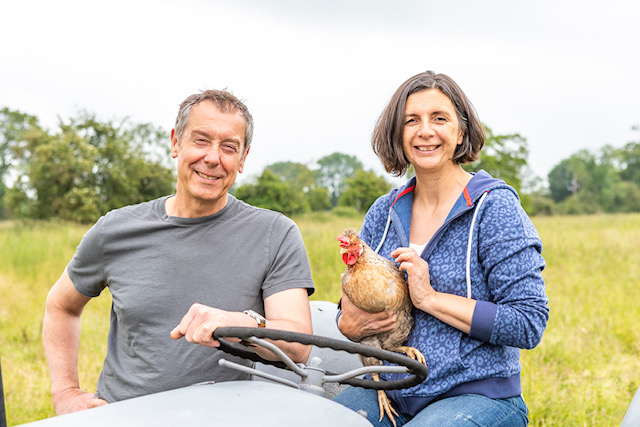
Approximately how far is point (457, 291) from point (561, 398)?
7.03ft

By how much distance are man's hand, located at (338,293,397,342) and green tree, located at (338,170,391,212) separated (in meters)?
11.4

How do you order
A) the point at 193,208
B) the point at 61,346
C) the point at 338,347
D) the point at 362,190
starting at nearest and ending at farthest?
the point at 338,347
the point at 193,208
the point at 61,346
the point at 362,190

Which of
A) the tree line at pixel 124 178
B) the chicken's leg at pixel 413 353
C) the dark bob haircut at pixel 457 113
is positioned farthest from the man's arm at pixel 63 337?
the tree line at pixel 124 178

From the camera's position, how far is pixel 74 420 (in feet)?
3.48

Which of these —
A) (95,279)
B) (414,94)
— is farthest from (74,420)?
(414,94)

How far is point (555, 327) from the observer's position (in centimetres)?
498

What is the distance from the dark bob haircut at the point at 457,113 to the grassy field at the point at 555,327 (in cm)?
187

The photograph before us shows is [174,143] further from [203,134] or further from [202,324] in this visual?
[202,324]

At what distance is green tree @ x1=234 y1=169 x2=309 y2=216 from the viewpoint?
39.8ft

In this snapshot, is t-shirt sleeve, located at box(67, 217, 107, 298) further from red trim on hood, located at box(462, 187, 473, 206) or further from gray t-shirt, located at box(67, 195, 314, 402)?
red trim on hood, located at box(462, 187, 473, 206)

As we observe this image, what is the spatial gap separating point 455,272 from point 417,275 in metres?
0.15

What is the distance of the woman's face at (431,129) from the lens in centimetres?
183

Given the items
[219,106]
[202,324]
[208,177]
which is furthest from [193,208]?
[202,324]

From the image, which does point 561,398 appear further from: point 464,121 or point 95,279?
point 95,279
